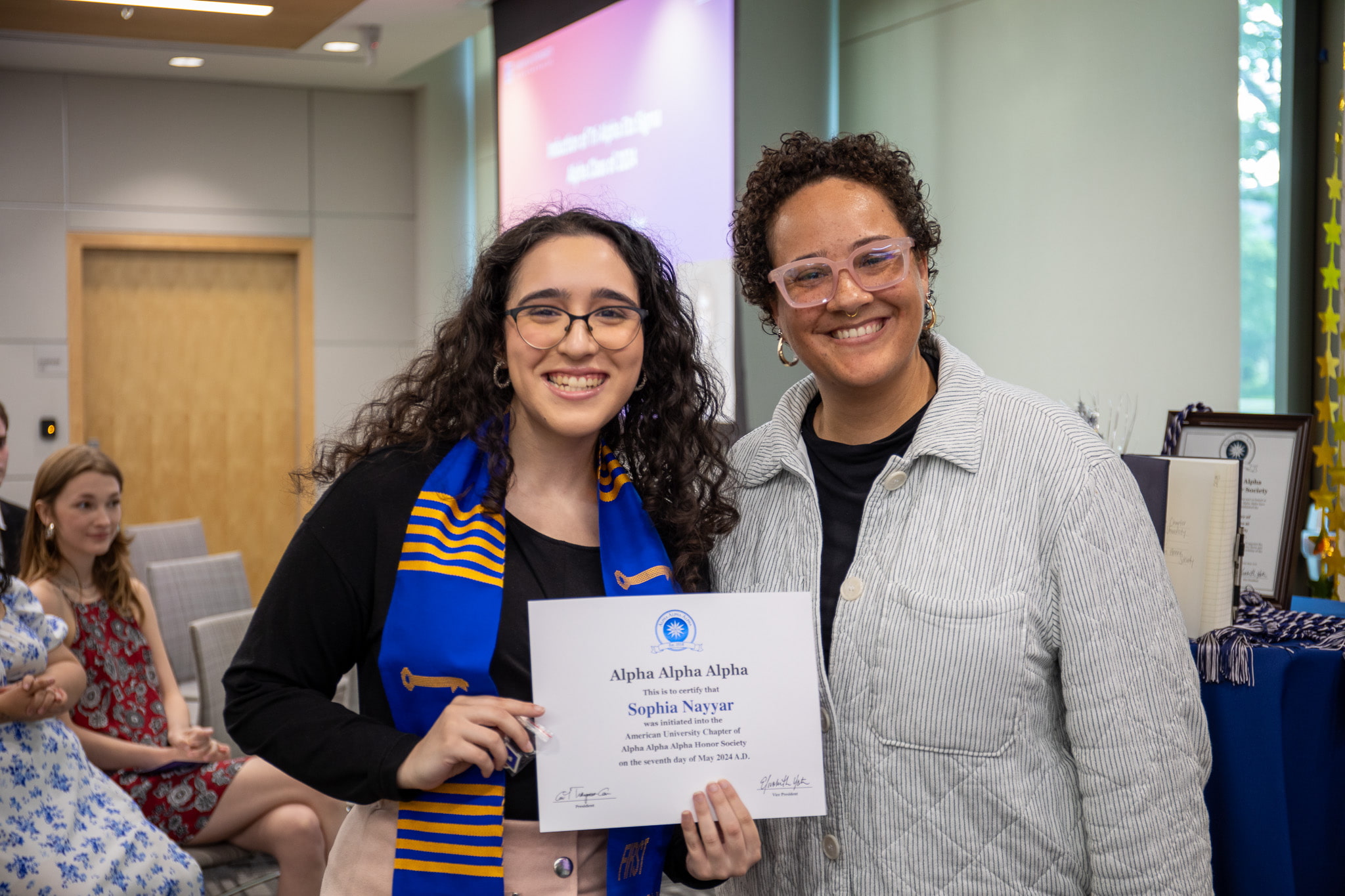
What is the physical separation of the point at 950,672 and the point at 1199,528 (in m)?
0.75

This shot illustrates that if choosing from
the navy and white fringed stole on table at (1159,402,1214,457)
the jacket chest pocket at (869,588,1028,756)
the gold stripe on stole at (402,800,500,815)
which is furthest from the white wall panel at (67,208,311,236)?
the jacket chest pocket at (869,588,1028,756)

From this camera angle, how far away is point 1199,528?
1936 millimetres

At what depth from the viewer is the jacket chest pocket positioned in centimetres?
142

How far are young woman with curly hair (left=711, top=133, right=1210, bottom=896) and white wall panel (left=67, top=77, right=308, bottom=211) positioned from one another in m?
6.80

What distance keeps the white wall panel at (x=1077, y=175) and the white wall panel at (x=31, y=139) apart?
538cm

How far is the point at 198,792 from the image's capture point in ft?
9.80

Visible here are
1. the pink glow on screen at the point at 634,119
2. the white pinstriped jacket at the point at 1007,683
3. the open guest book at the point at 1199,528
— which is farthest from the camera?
the pink glow on screen at the point at 634,119

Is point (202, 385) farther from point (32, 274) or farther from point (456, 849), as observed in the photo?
point (456, 849)

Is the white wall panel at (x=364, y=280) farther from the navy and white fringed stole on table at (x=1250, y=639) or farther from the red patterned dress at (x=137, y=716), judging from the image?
the navy and white fringed stole on table at (x=1250, y=639)

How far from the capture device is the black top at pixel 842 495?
1.56 meters

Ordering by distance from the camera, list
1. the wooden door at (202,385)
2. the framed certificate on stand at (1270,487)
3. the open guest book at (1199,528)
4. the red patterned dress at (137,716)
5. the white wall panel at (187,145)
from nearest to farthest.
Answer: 1. the open guest book at (1199,528)
2. the framed certificate on stand at (1270,487)
3. the red patterned dress at (137,716)
4. the white wall panel at (187,145)
5. the wooden door at (202,385)

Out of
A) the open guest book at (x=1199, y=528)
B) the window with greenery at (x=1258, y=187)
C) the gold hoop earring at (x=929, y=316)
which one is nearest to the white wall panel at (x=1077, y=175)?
the window with greenery at (x=1258, y=187)

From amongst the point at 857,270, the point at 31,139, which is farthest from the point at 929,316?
the point at 31,139

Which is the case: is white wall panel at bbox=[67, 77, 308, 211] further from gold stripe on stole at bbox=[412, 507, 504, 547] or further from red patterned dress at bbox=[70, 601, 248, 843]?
gold stripe on stole at bbox=[412, 507, 504, 547]
